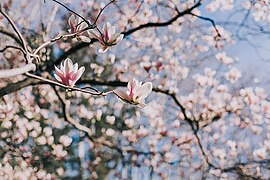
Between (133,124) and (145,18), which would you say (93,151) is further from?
(145,18)

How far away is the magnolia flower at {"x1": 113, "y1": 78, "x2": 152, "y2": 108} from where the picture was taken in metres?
1.54

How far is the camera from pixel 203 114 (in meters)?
7.14

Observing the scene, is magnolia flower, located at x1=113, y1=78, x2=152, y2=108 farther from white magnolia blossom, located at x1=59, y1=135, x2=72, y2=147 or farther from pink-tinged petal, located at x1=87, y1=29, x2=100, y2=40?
white magnolia blossom, located at x1=59, y1=135, x2=72, y2=147

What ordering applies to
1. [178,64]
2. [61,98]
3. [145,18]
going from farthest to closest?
[178,64] → [145,18] → [61,98]

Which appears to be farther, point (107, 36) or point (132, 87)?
point (107, 36)

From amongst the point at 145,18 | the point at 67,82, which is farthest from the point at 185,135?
the point at 67,82

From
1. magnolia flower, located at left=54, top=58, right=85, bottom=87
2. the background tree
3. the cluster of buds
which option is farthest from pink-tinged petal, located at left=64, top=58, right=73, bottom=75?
the background tree

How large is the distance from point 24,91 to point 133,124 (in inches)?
69.2

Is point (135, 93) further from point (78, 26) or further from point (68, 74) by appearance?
point (78, 26)

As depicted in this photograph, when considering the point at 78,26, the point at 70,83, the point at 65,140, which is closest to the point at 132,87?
the point at 70,83

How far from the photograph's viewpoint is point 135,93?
1.55 metres

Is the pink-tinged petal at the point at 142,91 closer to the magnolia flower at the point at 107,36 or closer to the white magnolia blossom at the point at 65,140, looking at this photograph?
the magnolia flower at the point at 107,36

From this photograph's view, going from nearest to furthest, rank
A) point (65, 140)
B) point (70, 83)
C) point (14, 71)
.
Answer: point (14, 71), point (70, 83), point (65, 140)

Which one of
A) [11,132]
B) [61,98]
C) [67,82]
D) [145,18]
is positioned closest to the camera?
[67,82]
